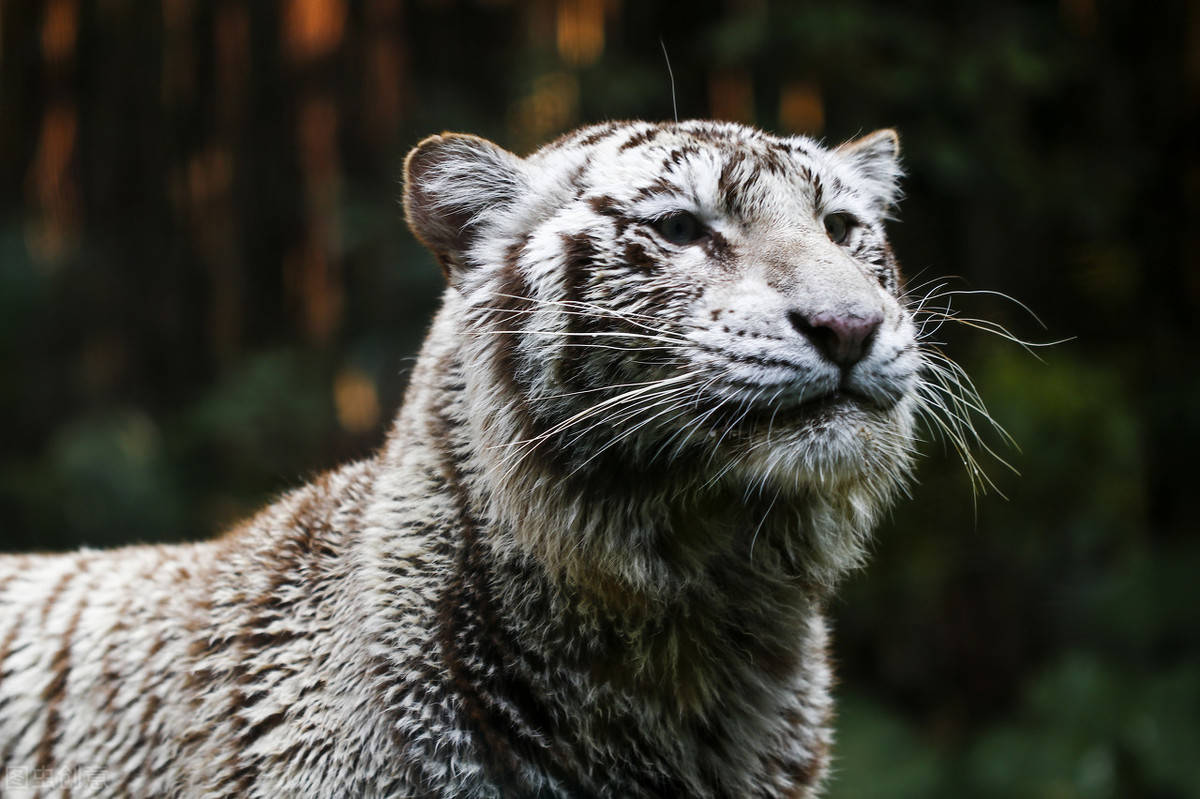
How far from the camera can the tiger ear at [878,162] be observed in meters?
2.91

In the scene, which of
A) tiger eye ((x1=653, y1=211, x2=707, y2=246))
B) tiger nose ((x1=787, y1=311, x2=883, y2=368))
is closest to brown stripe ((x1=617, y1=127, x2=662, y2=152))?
tiger eye ((x1=653, y1=211, x2=707, y2=246))

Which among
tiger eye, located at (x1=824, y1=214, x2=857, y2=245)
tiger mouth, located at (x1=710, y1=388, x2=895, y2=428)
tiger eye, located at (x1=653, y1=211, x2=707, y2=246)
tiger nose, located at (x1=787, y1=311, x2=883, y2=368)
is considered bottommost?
tiger mouth, located at (x1=710, y1=388, x2=895, y2=428)

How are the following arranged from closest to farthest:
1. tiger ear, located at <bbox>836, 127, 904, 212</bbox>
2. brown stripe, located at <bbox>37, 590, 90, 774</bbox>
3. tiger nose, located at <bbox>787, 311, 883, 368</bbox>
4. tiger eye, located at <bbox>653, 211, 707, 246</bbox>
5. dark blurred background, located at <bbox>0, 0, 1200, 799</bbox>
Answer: tiger nose, located at <bbox>787, 311, 883, 368</bbox>, tiger eye, located at <bbox>653, 211, 707, 246</bbox>, brown stripe, located at <bbox>37, 590, 90, 774</bbox>, tiger ear, located at <bbox>836, 127, 904, 212</bbox>, dark blurred background, located at <bbox>0, 0, 1200, 799</bbox>

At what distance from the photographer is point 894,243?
6.15m

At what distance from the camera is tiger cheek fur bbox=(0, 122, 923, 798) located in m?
2.10

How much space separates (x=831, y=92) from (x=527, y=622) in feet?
14.5

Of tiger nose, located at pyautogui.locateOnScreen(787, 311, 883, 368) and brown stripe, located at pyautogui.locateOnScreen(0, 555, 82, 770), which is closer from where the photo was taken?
tiger nose, located at pyautogui.locateOnScreen(787, 311, 883, 368)

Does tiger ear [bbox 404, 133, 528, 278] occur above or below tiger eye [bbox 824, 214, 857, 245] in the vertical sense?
above

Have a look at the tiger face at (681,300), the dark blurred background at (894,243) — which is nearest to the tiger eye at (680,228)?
the tiger face at (681,300)

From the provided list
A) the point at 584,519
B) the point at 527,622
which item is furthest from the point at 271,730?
the point at 584,519

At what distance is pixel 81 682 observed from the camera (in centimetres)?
259

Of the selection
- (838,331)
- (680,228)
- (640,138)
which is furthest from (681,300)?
(640,138)

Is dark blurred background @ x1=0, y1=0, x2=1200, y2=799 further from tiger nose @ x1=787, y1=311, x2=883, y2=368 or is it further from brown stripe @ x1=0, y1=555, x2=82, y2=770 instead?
tiger nose @ x1=787, y1=311, x2=883, y2=368

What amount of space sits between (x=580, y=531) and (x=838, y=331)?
25.8 inches
